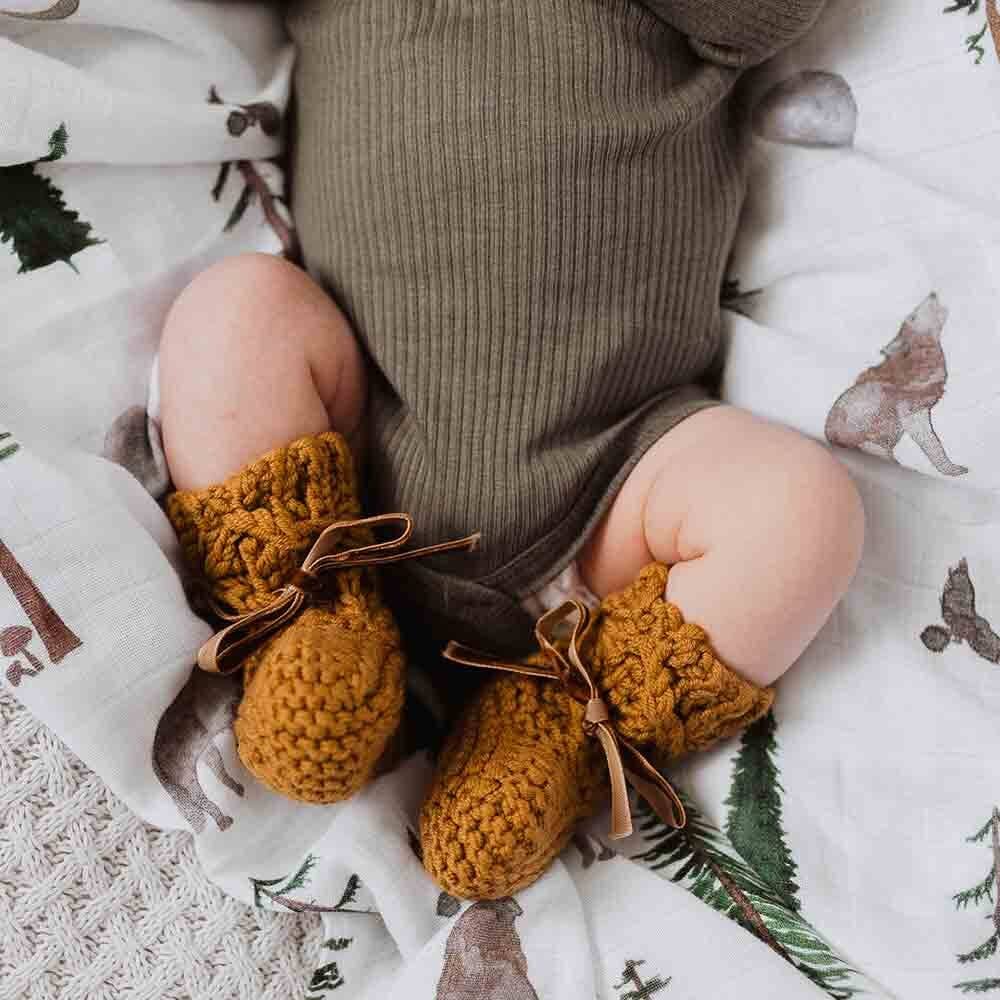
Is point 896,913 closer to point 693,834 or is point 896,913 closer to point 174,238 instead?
point 693,834

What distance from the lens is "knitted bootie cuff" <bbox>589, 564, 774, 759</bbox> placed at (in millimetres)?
810

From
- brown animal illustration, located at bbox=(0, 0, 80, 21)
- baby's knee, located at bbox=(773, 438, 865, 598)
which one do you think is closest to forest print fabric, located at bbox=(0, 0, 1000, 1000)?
brown animal illustration, located at bbox=(0, 0, 80, 21)

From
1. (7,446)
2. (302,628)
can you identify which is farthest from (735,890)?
(7,446)

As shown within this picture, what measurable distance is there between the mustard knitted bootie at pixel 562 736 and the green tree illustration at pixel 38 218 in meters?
0.52

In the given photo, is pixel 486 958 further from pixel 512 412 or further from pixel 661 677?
pixel 512 412

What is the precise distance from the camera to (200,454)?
842 mm

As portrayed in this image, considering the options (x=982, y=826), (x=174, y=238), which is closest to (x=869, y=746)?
(x=982, y=826)

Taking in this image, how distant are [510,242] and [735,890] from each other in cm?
56

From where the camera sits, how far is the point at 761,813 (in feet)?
2.99

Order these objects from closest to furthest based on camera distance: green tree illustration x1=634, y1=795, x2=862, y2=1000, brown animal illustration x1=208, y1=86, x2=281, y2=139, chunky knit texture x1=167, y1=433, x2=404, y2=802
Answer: chunky knit texture x1=167, y1=433, x2=404, y2=802 < green tree illustration x1=634, y1=795, x2=862, y2=1000 < brown animal illustration x1=208, y1=86, x2=281, y2=139

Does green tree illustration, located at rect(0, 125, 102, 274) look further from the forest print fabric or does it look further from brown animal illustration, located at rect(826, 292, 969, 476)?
brown animal illustration, located at rect(826, 292, 969, 476)

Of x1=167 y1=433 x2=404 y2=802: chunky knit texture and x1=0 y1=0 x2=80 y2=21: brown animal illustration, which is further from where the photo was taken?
x1=0 y1=0 x2=80 y2=21: brown animal illustration

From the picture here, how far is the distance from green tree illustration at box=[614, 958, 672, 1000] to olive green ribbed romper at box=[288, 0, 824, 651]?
0.30 m

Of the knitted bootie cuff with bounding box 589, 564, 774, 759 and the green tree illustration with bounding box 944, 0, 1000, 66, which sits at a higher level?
the green tree illustration with bounding box 944, 0, 1000, 66
